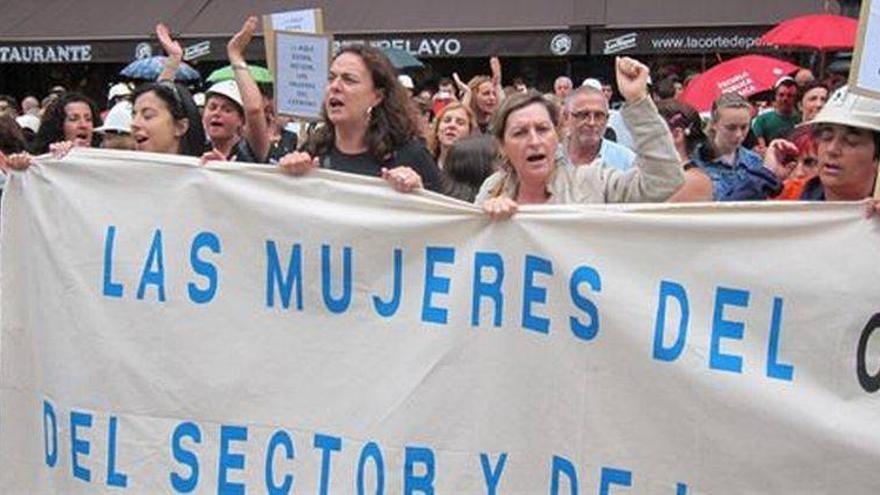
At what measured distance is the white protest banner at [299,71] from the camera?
4559 mm

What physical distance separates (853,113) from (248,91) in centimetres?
228

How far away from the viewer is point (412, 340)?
355 cm

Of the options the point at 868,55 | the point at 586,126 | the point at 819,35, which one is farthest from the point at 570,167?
the point at 819,35

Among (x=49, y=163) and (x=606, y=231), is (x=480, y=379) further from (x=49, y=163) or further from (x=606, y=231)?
(x=49, y=163)

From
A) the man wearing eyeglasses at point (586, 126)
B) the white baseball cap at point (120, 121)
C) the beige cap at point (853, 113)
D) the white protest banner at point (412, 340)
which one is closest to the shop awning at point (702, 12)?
the man wearing eyeglasses at point (586, 126)

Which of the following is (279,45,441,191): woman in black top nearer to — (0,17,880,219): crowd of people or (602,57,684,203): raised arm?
(0,17,880,219): crowd of people

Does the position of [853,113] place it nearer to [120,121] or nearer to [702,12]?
[120,121]

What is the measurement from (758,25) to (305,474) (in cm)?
1085

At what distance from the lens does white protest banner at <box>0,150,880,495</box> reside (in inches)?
127

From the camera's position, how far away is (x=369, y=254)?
11.9 ft

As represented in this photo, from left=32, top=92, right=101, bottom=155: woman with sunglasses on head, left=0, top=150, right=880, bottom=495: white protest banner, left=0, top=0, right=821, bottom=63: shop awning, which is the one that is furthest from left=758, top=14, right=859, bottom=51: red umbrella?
left=0, top=150, right=880, bottom=495: white protest banner

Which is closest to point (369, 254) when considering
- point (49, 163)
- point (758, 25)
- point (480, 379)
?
point (480, 379)

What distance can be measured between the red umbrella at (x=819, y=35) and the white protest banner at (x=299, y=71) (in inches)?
228

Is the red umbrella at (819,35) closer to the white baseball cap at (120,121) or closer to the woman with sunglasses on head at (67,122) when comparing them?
the woman with sunglasses on head at (67,122)
